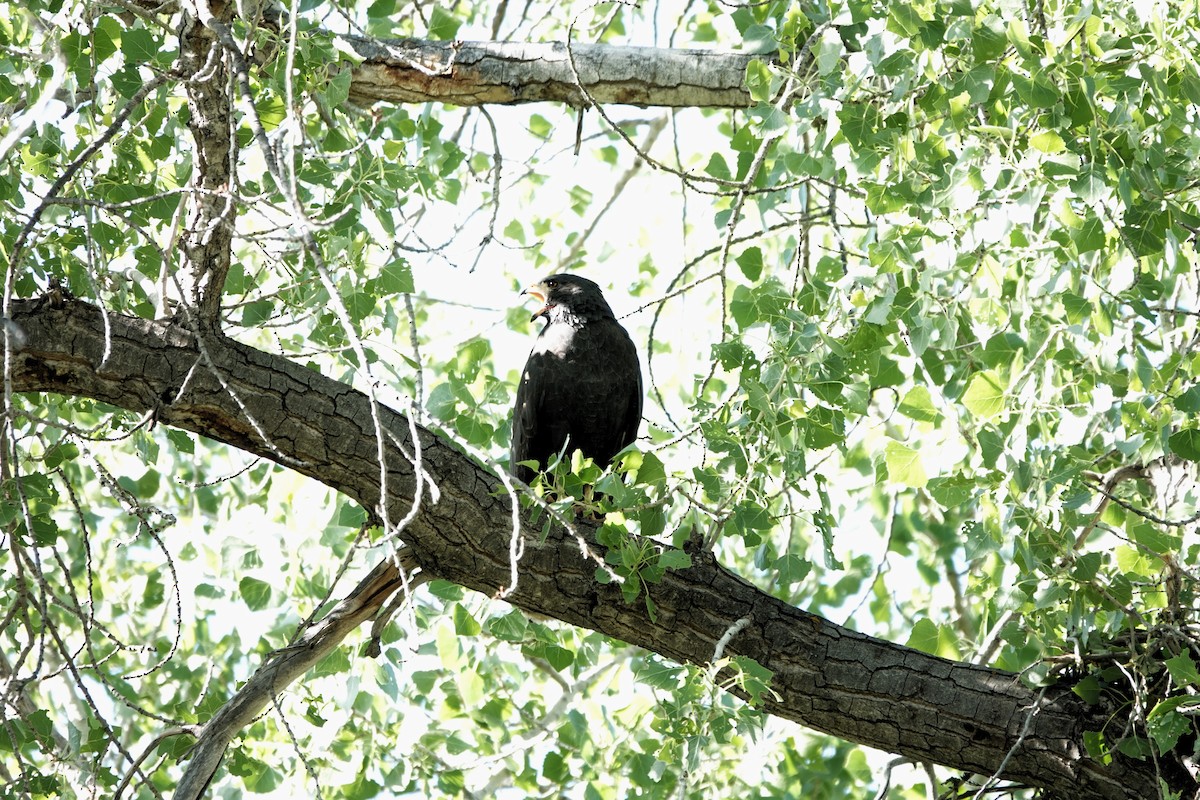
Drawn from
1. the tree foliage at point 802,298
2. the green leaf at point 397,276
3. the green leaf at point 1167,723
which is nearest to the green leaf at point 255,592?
the tree foliage at point 802,298

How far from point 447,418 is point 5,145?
1934 mm

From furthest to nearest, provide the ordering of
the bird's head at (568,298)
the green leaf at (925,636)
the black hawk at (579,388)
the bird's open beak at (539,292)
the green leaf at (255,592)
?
the bird's open beak at (539,292)
the bird's head at (568,298)
the black hawk at (579,388)
the green leaf at (255,592)
the green leaf at (925,636)

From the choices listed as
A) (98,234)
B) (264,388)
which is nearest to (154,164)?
(98,234)

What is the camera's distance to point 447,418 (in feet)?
12.1

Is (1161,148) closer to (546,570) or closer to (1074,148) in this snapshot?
(1074,148)

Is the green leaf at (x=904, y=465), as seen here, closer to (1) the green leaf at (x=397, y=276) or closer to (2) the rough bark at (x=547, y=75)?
(1) the green leaf at (x=397, y=276)

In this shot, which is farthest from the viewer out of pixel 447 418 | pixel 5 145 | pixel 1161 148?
pixel 447 418

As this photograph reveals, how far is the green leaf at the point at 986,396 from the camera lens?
2748 mm

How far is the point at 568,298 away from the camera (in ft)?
16.3

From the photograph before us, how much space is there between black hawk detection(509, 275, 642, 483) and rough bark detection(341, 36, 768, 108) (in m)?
1.01

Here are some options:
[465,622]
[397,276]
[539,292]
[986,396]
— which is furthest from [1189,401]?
[539,292]

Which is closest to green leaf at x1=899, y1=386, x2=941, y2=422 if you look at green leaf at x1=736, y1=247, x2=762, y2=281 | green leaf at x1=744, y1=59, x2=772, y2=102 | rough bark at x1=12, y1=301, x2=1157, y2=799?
green leaf at x1=736, y1=247, x2=762, y2=281

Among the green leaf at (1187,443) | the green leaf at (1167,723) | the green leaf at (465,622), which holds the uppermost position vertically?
the green leaf at (1187,443)

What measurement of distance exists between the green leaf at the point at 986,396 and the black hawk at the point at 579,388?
2.05 metres
